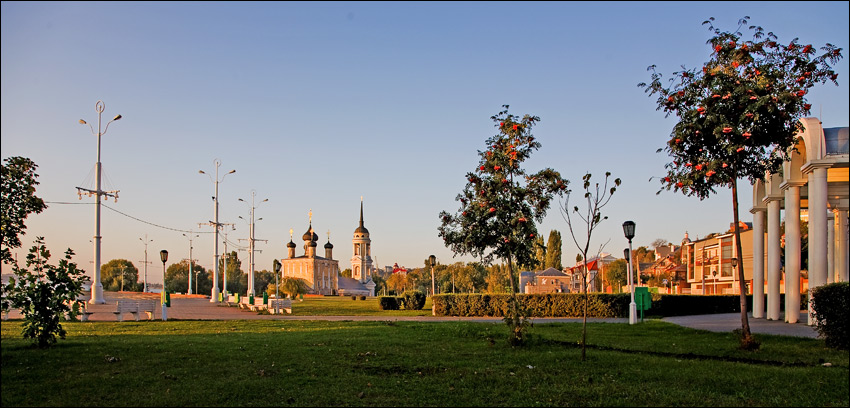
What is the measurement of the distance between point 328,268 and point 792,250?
→ 381 feet

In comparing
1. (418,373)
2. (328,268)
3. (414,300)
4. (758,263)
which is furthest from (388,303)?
(328,268)

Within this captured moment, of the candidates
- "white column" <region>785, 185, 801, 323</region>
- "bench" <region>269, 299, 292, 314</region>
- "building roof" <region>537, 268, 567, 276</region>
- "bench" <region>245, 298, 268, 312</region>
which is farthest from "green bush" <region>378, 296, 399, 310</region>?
"building roof" <region>537, 268, 567, 276</region>

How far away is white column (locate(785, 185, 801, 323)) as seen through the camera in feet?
56.2

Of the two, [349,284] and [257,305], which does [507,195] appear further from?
[349,284]

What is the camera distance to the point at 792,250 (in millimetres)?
17266

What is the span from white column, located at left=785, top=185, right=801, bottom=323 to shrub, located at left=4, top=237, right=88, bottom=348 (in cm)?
1732

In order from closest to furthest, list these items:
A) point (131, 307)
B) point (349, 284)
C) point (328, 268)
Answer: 1. point (131, 307)
2. point (328, 268)
3. point (349, 284)

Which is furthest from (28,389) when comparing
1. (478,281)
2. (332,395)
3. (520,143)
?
(478,281)

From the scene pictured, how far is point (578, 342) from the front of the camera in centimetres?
1318

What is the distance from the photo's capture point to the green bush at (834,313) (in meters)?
10.6

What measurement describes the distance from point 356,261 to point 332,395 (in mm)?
133887

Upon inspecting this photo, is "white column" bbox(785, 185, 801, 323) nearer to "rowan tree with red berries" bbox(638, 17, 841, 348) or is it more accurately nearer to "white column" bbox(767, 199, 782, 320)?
"white column" bbox(767, 199, 782, 320)

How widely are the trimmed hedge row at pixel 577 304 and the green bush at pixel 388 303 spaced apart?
741 centimetres

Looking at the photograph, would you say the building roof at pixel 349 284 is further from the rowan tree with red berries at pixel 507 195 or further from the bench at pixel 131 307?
the rowan tree with red berries at pixel 507 195
